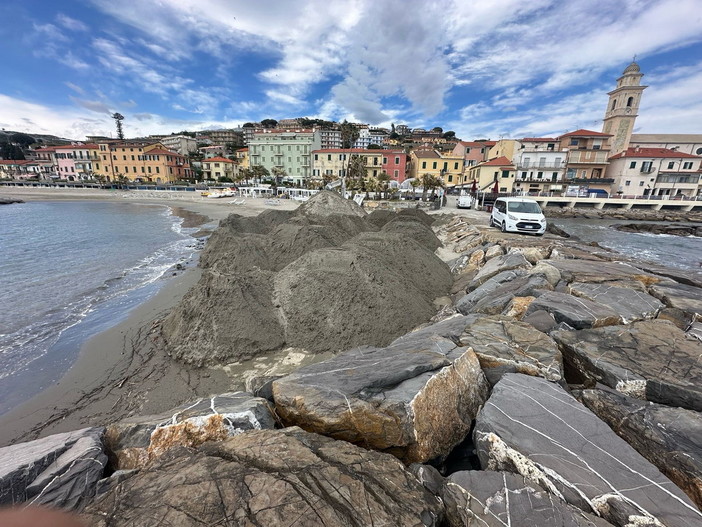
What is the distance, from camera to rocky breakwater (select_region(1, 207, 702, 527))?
2404 mm

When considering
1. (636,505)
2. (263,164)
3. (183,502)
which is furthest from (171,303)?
(263,164)

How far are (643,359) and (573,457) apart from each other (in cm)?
250

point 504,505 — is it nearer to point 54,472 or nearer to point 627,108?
point 54,472

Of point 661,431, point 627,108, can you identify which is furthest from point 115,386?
point 627,108

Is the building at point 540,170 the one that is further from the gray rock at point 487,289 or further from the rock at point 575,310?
the rock at point 575,310

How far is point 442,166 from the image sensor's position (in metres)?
A: 63.1

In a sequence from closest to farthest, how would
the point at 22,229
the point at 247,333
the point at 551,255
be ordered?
the point at 247,333 → the point at 551,255 → the point at 22,229

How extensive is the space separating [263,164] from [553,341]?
81.2m

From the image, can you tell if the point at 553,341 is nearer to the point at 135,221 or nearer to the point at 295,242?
the point at 295,242

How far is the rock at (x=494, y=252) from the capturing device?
12.7 meters

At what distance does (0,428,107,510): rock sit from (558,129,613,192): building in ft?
226

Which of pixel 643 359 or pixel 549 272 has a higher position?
pixel 549 272

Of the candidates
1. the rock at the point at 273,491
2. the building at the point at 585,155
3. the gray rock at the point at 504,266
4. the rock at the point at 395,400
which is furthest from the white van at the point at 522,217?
the building at the point at 585,155

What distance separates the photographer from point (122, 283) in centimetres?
1432
